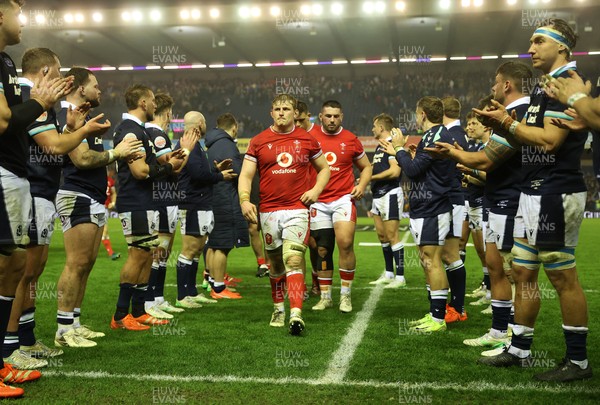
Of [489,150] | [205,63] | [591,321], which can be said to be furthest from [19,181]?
[205,63]

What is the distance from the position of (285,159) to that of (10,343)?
3.09 metres

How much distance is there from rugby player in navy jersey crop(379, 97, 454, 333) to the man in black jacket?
3.01 meters

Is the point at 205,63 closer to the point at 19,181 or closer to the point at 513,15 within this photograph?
the point at 513,15

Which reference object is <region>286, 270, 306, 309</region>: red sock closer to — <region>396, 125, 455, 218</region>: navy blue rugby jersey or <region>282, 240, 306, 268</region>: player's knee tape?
<region>282, 240, 306, 268</region>: player's knee tape

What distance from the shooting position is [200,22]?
2902cm

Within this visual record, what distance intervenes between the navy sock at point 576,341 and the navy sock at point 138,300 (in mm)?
4189

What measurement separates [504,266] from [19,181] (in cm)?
404

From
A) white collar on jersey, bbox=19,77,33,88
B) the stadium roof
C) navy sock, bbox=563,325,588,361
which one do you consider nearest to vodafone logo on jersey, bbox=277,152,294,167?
Result: white collar on jersey, bbox=19,77,33,88

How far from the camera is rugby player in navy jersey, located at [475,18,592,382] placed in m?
4.20

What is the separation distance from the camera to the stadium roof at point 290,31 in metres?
27.2

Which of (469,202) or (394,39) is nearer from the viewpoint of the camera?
(469,202)

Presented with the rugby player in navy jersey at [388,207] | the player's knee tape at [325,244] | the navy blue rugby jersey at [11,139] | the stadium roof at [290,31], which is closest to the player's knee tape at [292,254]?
the player's knee tape at [325,244]

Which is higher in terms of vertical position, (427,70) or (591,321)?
(427,70)

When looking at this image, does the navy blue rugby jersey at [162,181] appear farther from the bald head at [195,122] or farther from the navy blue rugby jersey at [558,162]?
the navy blue rugby jersey at [558,162]
